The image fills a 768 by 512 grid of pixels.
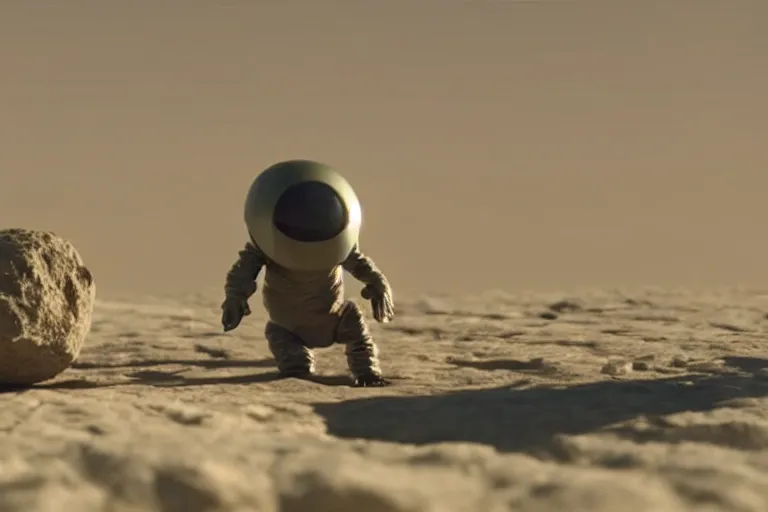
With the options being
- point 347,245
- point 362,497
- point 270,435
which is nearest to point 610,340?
point 347,245

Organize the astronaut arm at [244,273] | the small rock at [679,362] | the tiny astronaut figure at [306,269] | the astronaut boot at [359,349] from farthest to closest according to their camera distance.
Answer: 1. the small rock at [679,362]
2. the astronaut arm at [244,273]
3. the astronaut boot at [359,349]
4. the tiny astronaut figure at [306,269]

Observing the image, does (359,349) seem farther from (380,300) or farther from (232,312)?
(232,312)

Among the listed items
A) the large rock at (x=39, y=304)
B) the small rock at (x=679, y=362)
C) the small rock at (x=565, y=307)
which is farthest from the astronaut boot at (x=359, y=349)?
the small rock at (x=565, y=307)

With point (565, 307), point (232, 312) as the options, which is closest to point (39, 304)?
point (232, 312)

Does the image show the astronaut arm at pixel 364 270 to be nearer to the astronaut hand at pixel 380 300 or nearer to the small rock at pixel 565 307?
the astronaut hand at pixel 380 300

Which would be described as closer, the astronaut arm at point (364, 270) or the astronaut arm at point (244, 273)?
the astronaut arm at point (244, 273)

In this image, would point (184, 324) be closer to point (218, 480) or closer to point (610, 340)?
point (610, 340)
